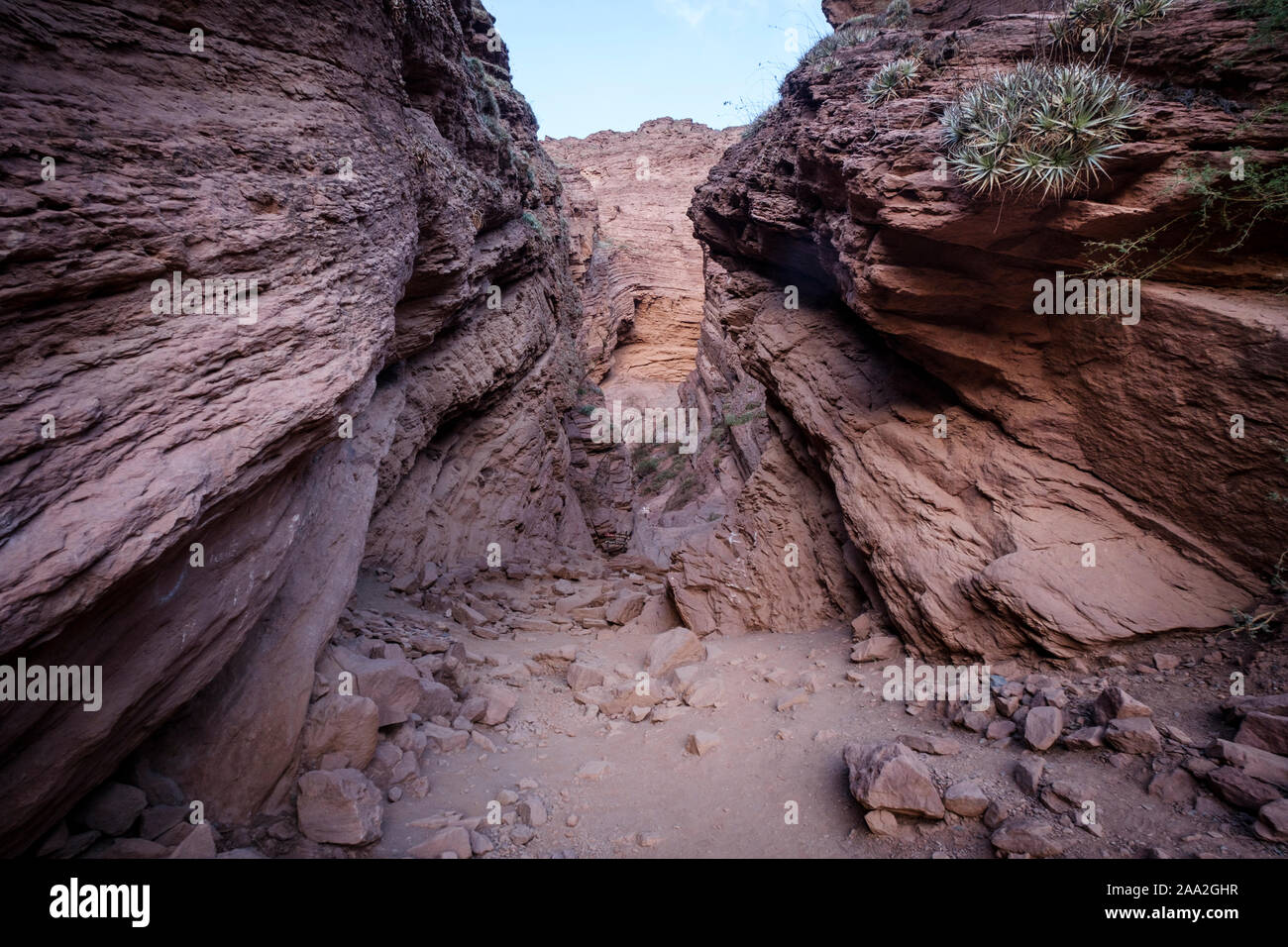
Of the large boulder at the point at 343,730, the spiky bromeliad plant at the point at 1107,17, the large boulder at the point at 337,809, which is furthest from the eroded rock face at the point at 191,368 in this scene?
the spiky bromeliad plant at the point at 1107,17

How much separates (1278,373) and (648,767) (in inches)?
212

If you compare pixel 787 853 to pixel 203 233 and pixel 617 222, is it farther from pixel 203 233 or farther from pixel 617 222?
pixel 617 222

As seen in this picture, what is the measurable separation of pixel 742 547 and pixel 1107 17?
6636 mm

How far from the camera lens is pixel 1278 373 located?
157 inches

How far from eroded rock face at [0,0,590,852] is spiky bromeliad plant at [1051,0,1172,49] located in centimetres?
621

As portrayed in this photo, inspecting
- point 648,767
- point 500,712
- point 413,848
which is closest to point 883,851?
point 648,767

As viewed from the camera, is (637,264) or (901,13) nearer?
(901,13)

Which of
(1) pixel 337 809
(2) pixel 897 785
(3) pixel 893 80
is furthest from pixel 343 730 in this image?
(3) pixel 893 80

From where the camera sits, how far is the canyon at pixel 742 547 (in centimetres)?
297

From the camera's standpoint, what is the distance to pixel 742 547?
8.79 meters

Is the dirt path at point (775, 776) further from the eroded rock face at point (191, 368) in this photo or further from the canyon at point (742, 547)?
the eroded rock face at point (191, 368)

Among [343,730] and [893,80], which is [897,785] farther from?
[893,80]

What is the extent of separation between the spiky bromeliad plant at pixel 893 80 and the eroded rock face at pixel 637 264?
23.2 m

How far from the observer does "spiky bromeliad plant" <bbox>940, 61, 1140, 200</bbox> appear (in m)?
4.23
